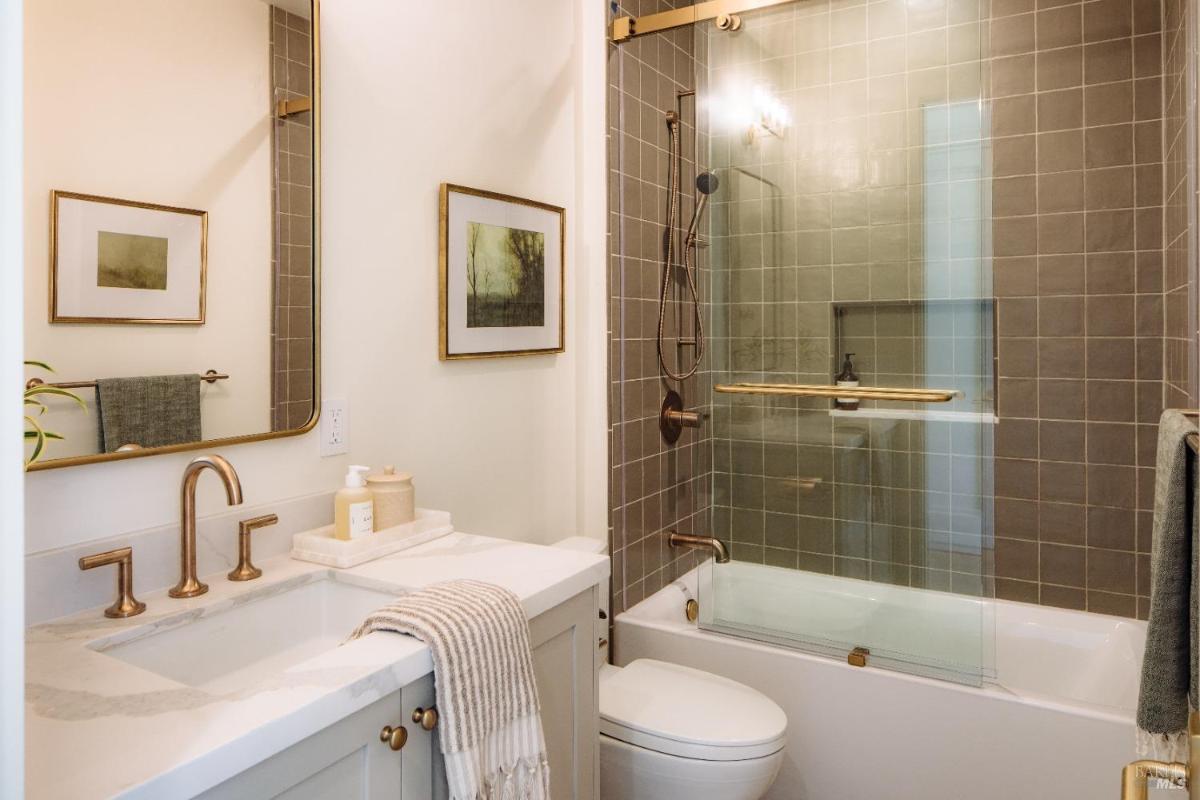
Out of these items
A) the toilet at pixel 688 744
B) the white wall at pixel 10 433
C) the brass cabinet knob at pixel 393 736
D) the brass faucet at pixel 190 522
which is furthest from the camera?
the toilet at pixel 688 744

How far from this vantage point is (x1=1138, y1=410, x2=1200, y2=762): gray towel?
1032 mm

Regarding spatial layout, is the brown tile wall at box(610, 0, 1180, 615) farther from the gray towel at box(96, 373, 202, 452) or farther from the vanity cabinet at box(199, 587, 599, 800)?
the gray towel at box(96, 373, 202, 452)

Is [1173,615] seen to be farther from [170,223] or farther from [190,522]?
[170,223]

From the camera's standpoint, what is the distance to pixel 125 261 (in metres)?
1.27

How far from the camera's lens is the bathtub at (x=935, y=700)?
1.91 metres

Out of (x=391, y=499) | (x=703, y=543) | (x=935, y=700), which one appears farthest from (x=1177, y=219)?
(x=391, y=499)

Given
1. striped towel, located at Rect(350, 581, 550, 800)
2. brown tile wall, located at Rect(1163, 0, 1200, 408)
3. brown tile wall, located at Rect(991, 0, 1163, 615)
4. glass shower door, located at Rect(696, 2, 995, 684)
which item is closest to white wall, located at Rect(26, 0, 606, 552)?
glass shower door, located at Rect(696, 2, 995, 684)

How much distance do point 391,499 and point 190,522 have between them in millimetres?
374

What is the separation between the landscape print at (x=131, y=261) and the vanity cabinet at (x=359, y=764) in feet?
2.62

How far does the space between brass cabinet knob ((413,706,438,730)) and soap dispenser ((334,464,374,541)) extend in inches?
19.6

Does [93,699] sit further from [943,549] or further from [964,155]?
[964,155]

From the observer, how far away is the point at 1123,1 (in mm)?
2525

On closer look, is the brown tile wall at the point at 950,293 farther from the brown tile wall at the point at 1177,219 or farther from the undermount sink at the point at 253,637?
the undermount sink at the point at 253,637

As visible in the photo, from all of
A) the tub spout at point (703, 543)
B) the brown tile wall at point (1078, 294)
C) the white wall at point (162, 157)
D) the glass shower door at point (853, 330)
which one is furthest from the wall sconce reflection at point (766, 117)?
the white wall at point (162, 157)
